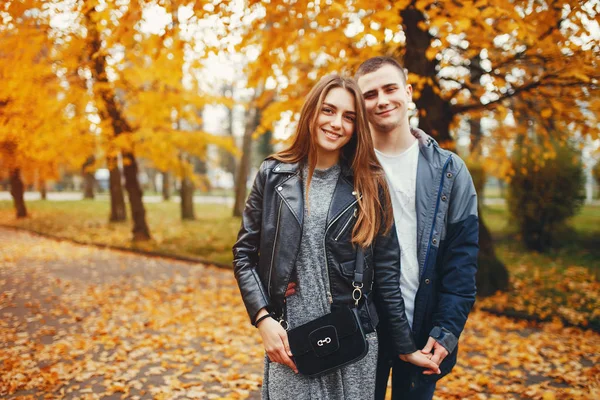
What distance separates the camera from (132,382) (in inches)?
164

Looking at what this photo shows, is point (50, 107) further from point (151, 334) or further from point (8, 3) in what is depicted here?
point (151, 334)

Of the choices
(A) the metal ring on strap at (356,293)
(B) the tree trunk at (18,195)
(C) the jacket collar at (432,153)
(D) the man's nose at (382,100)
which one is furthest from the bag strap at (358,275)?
(B) the tree trunk at (18,195)

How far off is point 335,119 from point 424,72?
15.7ft

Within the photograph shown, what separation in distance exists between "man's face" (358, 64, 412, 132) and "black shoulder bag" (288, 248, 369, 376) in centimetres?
98

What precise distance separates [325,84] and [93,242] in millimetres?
12542

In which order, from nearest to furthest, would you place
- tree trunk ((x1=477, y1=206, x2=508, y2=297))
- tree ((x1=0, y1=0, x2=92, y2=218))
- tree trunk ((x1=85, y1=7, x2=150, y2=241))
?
tree trunk ((x1=477, y1=206, x2=508, y2=297)) → tree ((x1=0, y1=0, x2=92, y2=218)) → tree trunk ((x1=85, y1=7, x2=150, y2=241))

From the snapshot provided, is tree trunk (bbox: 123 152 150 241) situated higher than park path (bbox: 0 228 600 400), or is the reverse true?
tree trunk (bbox: 123 152 150 241)

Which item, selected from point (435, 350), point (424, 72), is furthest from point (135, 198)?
point (435, 350)

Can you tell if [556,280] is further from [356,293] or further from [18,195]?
[18,195]

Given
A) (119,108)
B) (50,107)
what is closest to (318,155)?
(50,107)

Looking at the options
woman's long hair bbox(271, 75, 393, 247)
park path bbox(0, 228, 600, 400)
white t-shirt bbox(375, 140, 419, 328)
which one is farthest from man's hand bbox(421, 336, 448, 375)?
park path bbox(0, 228, 600, 400)

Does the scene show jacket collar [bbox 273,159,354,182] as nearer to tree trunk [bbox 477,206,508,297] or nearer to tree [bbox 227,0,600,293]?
tree [bbox 227,0,600,293]

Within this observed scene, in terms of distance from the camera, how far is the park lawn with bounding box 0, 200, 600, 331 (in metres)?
6.55

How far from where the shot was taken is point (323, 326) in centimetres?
190
